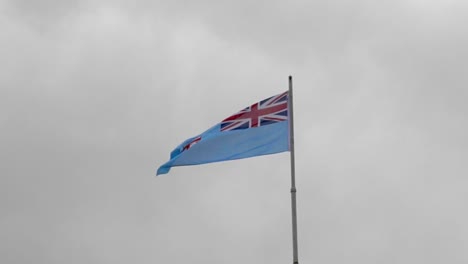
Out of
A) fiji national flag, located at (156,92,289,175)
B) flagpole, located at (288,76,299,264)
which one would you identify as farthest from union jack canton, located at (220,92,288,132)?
flagpole, located at (288,76,299,264)

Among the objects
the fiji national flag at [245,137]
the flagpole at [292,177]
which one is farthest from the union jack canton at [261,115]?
the flagpole at [292,177]

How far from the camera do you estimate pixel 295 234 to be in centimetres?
4134

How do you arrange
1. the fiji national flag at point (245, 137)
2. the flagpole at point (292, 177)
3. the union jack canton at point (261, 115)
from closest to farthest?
the flagpole at point (292, 177) < the fiji national flag at point (245, 137) < the union jack canton at point (261, 115)

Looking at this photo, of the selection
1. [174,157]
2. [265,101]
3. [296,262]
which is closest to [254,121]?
[265,101]

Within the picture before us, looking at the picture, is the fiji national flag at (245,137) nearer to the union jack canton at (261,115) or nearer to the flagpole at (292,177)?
the union jack canton at (261,115)

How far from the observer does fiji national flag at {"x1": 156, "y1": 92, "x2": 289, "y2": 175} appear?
1811 inches

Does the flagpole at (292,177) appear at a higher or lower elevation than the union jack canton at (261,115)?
lower

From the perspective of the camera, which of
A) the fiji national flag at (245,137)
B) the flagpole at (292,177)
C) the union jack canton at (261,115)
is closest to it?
the flagpole at (292,177)

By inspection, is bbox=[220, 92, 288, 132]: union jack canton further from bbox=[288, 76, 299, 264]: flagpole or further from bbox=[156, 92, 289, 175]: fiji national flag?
bbox=[288, 76, 299, 264]: flagpole

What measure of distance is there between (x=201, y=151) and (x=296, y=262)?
8.79 m

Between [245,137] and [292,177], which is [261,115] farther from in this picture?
[292,177]

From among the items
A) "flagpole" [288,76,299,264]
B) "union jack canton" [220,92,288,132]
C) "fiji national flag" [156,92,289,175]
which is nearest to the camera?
"flagpole" [288,76,299,264]

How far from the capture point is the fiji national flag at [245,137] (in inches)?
1811

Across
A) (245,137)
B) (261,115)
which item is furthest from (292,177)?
(261,115)
